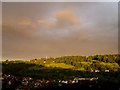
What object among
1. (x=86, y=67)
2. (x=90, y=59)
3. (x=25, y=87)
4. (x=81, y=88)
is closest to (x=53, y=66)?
(x=86, y=67)

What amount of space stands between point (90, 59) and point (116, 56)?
15.4 m

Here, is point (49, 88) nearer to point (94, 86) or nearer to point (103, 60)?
point (94, 86)

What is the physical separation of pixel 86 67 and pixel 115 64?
1518cm

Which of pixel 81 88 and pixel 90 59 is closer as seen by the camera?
pixel 81 88

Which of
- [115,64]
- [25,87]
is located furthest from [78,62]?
[25,87]

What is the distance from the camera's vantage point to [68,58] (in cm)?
17488

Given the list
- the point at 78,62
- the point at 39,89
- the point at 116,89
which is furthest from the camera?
the point at 78,62

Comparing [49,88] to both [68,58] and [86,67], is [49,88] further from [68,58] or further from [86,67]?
[68,58]

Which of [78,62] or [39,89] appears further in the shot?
[78,62]

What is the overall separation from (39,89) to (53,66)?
85015 mm

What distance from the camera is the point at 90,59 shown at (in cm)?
17762

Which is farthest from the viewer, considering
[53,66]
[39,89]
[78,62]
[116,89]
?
[78,62]

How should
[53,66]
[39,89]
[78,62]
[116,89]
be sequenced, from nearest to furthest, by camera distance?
1. [116,89]
2. [39,89]
3. [53,66]
4. [78,62]

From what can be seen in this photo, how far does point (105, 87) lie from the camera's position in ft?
212
